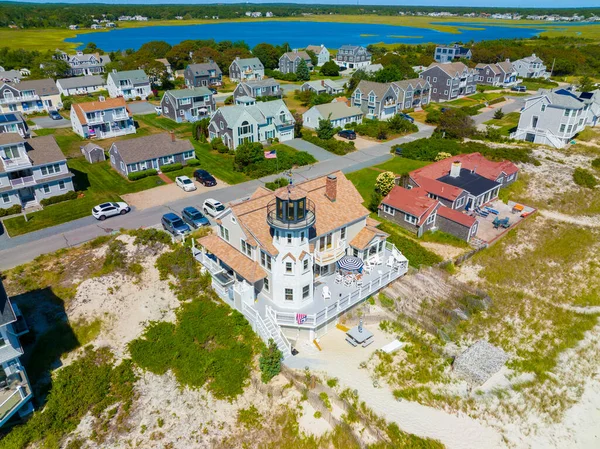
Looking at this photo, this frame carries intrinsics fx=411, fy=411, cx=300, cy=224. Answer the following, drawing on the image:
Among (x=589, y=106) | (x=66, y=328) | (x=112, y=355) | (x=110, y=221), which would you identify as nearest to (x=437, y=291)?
(x=112, y=355)

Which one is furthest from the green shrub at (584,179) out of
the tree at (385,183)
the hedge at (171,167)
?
the hedge at (171,167)

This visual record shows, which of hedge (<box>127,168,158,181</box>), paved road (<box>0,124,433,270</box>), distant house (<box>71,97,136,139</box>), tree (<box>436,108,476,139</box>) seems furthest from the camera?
tree (<box>436,108,476,139</box>)

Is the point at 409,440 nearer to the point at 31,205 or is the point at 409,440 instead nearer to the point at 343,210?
the point at 343,210

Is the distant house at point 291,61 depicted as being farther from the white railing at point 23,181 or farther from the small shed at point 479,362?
the small shed at point 479,362

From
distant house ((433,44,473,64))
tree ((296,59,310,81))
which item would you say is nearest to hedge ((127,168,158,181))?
tree ((296,59,310,81))

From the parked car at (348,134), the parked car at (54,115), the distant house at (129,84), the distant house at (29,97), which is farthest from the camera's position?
the distant house at (129,84)

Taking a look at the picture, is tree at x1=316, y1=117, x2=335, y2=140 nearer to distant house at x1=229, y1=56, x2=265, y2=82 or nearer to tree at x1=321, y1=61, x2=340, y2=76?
distant house at x1=229, y1=56, x2=265, y2=82

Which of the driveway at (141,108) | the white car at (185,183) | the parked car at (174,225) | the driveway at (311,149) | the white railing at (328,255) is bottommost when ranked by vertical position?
the driveway at (311,149)
